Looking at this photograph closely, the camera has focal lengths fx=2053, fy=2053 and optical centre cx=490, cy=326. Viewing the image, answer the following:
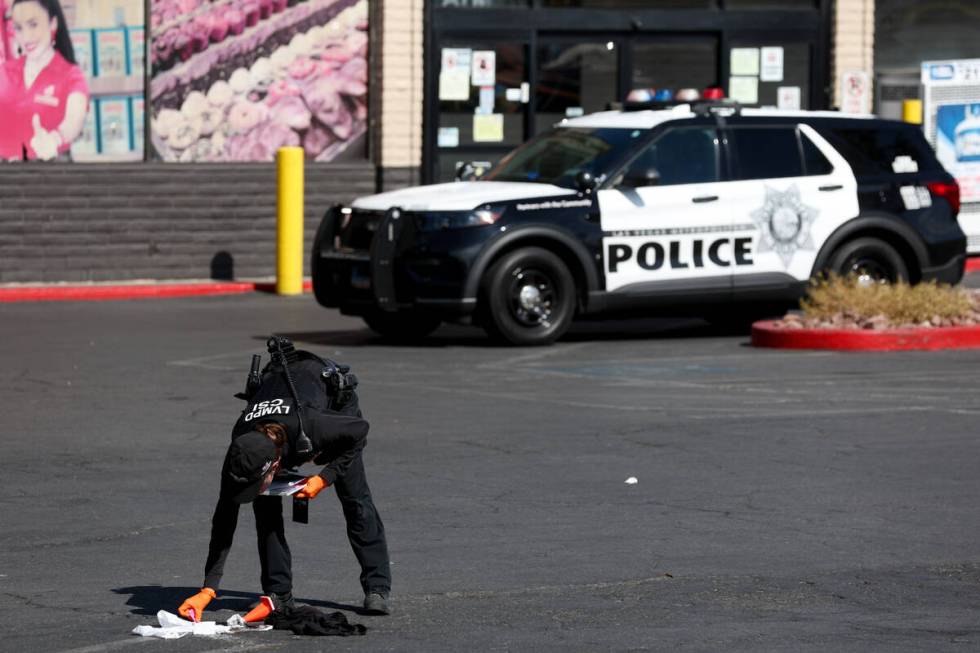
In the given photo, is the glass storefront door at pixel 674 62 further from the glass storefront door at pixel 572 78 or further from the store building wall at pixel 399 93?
the store building wall at pixel 399 93

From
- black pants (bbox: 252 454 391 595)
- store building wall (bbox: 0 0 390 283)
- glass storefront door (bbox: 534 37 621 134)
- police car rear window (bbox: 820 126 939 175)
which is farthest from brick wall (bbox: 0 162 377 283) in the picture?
black pants (bbox: 252 454 391 595)

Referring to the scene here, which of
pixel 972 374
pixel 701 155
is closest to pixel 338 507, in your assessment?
pixel 972 374

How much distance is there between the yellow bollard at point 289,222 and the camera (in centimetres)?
2042

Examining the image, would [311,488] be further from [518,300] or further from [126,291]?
[126,291]

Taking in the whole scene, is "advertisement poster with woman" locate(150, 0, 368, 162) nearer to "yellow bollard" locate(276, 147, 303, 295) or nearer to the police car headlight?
"yellow bollard" locate(276, 147, 303, 295)

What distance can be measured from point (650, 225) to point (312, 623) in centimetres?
966

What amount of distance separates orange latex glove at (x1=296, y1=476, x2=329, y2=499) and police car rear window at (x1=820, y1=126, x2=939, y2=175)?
10.9 m

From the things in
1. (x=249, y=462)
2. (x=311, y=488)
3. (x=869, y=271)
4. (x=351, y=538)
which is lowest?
(x=351, y=538)

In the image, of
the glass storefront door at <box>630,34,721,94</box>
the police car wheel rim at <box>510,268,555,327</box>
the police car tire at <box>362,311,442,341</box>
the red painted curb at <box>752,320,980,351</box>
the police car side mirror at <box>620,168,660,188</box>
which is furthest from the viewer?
the glass storefront door at <box>630,34,721,94</box>

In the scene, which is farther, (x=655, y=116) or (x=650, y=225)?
(x=655, y=116)

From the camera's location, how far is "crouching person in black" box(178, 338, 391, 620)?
677 cm

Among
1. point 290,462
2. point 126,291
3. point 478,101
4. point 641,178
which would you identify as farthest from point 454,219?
point 290,462

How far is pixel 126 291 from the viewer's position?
20297 millimetres

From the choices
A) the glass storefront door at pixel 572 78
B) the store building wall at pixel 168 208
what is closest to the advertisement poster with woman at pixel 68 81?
the store building wall at pixel 168 208
